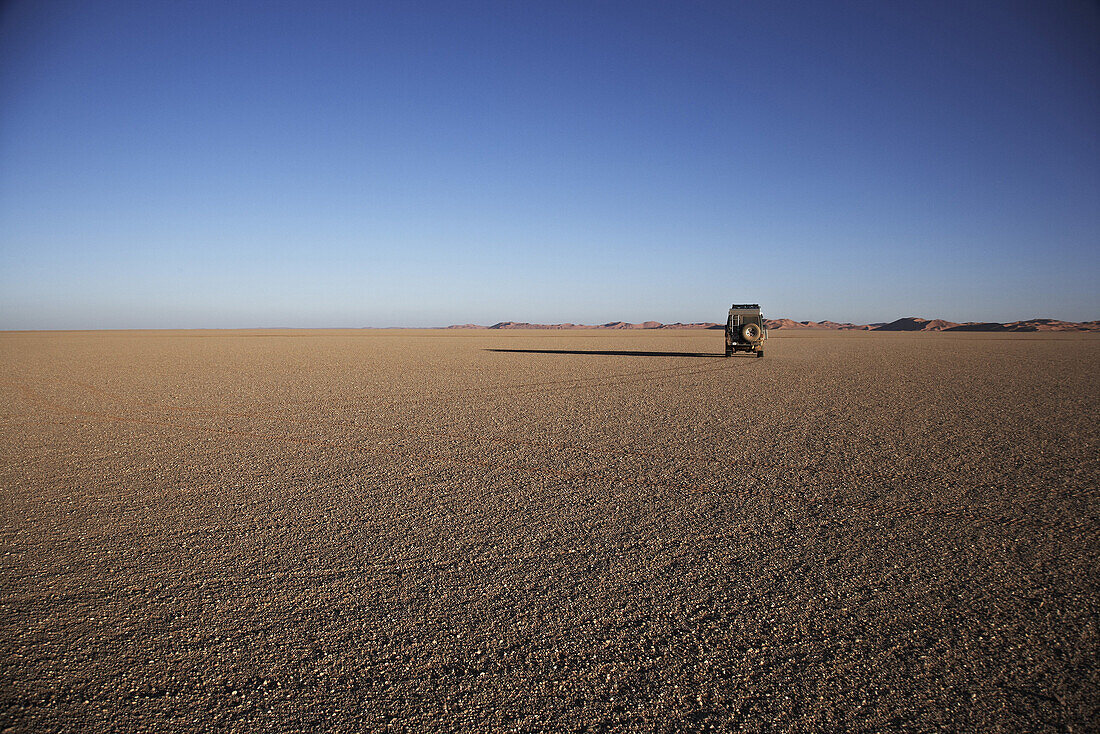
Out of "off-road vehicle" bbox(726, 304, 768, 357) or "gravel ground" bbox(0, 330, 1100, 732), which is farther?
"off-road vehicle" bbox(726, 304, 768, 357)

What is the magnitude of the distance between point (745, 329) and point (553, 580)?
24.3 metres

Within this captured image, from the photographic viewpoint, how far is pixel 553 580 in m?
4.11

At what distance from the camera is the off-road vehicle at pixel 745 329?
2622 cm

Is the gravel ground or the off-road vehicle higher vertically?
the off-road vehicle

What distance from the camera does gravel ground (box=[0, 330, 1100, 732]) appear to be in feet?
9.31

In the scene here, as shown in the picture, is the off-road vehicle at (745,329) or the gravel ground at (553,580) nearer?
the gravel ground at (553,580)

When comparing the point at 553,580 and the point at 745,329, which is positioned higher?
the point at 745,329

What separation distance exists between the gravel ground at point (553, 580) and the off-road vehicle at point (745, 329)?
55.5ft

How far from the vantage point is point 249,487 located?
21.1 ft

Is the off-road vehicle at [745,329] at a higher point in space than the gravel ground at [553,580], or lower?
higher

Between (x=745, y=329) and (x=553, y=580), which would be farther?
(x=745, y=329)

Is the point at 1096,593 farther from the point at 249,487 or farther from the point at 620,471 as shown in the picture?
the point at 249,487

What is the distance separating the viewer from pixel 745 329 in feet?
86.8

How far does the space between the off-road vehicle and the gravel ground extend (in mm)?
16918
